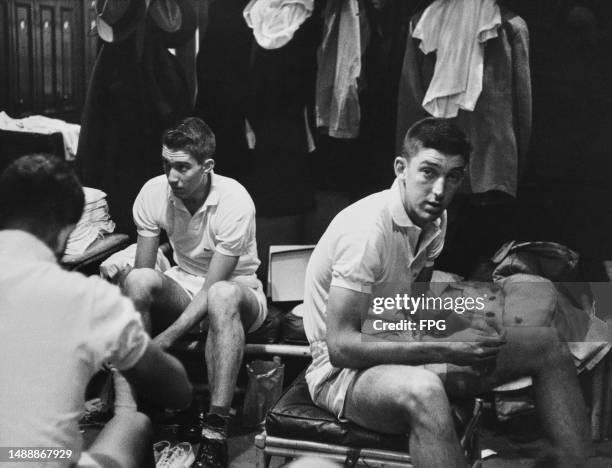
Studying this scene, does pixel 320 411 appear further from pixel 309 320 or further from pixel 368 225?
pixel 368 225

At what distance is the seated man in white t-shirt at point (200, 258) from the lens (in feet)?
9.14

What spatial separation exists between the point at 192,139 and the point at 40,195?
1274mm

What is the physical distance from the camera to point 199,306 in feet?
9.33

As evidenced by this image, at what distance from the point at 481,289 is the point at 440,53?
0.86m

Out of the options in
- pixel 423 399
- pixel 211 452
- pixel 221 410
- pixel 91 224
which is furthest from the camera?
pixel 91 224

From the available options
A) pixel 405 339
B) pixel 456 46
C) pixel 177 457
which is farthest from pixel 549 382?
pixel 456 46

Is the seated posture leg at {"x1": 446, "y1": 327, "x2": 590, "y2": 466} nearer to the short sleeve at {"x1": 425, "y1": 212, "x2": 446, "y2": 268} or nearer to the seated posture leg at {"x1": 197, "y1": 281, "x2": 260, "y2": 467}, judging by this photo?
the short sleeve at {"x1": 425, "y1": 212, "x2": 446, "y2": 268}

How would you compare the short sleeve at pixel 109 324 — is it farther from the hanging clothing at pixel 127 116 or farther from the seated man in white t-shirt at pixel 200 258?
the hanging clothing at pixel 127 116

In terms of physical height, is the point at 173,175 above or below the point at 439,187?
below

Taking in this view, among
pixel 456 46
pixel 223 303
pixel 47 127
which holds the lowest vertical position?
pixel 223 303

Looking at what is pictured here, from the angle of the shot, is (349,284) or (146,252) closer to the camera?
(349,284)

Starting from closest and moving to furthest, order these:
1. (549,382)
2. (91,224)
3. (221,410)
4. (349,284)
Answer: (349,284)
(549,382)
(221,410)
(91,224)

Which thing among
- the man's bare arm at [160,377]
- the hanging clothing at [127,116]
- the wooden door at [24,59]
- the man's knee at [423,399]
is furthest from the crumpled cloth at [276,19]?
the man's bare arm at [160,377]

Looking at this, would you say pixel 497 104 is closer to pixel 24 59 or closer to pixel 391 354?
pixel 391 354
